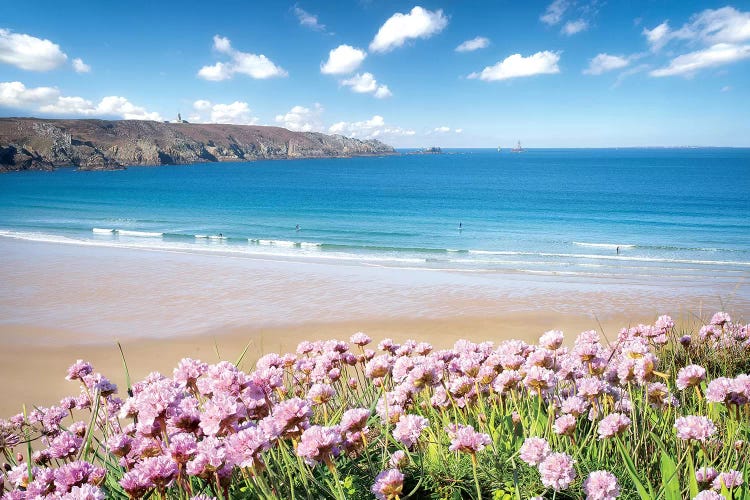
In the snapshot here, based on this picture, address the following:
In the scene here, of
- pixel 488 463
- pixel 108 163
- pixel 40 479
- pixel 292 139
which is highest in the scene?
pixel 292 139

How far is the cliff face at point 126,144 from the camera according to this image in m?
112

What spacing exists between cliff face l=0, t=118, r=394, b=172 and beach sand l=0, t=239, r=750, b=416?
107 metres

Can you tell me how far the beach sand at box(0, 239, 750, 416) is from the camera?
10.2 meters

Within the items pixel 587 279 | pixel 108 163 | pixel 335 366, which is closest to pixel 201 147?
pixel 108 163

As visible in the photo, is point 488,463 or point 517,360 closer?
point 488,463

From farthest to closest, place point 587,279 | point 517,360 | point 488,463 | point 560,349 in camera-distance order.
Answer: point 587,279, point 560,349, point 517,360, point 488,463

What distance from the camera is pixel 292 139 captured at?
19712 centimetres

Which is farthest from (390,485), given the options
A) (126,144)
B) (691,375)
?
(126,144)

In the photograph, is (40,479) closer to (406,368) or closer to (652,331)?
(406,368)

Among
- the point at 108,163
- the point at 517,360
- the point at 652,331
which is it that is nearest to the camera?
the point at 517,360

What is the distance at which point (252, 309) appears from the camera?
13688 mm

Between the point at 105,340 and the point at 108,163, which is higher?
the point at 108,163

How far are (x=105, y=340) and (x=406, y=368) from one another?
10384 mm

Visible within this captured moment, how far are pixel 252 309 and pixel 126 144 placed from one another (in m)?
137
